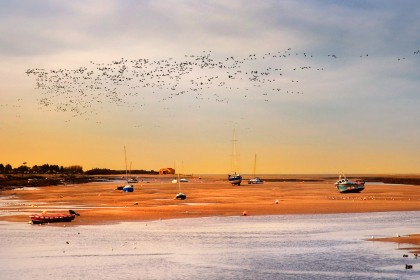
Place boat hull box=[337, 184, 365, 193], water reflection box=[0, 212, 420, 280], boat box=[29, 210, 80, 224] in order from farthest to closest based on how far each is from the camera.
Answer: boat hull box=[337, 184, 365, 193]
boat box=[29, 210, 80, 224]
water reflection box=[0, 212, 420, 280]

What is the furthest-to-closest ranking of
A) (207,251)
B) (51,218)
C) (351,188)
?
(351,188) < (51,218) < (207,251)

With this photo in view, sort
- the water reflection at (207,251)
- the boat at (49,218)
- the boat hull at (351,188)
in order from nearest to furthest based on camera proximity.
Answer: the water reflection at (207,251), the boat at (49,218), the boat hull at (351,188)

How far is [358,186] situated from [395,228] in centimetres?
6476

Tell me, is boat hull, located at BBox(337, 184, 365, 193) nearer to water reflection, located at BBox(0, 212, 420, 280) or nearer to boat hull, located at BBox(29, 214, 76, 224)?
water reflection, located at BBox(0, 212, 420, 280)

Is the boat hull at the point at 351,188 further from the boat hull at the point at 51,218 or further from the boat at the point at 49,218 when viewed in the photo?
the boat hull at the point at 51,218

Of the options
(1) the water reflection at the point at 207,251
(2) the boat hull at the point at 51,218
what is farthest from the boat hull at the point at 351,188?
(2) the boat hull at the point at 51,218

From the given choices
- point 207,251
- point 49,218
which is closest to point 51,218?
point 49,218

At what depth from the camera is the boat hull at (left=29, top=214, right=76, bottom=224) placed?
53188mm

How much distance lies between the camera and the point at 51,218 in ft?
178

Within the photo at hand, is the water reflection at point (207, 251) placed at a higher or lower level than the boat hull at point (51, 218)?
lower

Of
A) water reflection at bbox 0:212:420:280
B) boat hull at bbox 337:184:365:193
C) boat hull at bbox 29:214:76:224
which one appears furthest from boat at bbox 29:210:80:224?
boat hull at bbox 337:184:365:193

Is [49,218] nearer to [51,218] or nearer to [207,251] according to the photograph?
[51,218]

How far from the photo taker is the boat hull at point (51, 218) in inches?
2094

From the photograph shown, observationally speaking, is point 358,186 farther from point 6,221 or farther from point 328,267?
point 328,267
